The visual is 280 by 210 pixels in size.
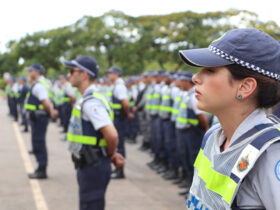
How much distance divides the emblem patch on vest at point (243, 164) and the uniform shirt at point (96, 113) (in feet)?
7.91

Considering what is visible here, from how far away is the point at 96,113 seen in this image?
3771 millimetres

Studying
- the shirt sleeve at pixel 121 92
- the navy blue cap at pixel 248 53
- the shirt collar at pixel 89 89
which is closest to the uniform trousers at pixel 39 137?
the shirt sleeve at pixel 121 92

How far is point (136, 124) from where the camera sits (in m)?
13.8

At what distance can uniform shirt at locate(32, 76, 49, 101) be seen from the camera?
7.52 metres

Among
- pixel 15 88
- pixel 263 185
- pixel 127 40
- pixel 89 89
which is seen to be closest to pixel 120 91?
pixel 89 89

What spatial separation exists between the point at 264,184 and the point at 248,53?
20.8 inches

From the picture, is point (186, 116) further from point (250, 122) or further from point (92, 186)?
point (250, 122)

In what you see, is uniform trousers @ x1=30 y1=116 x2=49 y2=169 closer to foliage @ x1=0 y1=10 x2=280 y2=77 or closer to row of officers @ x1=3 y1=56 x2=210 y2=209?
row of officers @ x1=3 y1=56 x2=210 y2=209

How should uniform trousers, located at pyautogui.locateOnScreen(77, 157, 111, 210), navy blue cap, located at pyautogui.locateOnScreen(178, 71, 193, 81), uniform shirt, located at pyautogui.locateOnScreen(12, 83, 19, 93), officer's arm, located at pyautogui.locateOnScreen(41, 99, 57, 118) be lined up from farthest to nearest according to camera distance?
uniform shirt, located at pyautogui.locateOnScreen(12, 83, 19, 93) < officer's arm, located at pyautogui.locateOnScreen(41, 99, 57, 118) < navy blue cap, located at pyautogui.locateOnScreen(178, 71, 193, 81) < uniform trousers, located at pyautogui.locateOnScreen(77, 157, 111, 210)

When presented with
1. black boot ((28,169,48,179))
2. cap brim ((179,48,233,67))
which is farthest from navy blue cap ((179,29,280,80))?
black boot ((28,169,48,179))

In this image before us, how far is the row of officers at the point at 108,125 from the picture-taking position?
12.5ft

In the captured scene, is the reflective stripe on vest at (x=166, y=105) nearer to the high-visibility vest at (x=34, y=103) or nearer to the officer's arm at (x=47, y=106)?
the officer's arm at (x=47, y=106)

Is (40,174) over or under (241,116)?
under

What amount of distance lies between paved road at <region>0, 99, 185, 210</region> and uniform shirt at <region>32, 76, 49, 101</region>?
1.72m
